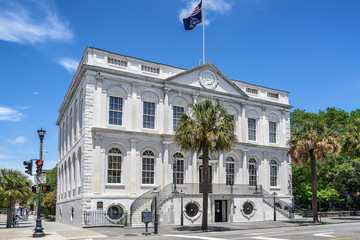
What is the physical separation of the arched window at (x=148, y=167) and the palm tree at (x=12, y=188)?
10033mm

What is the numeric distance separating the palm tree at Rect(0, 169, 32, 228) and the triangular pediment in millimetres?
15130

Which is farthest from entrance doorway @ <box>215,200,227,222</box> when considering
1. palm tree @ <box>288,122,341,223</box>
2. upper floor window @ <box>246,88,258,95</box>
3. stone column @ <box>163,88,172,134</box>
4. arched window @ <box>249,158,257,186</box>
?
upper floor window @ <box>246,88,258,95</box>

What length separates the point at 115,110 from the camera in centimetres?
3108

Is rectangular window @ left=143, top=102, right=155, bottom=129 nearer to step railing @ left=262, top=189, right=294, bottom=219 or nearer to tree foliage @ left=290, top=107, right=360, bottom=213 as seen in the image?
step railing @ left=262, top=189, right=294, bottom=219

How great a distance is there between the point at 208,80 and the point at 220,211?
479 inches

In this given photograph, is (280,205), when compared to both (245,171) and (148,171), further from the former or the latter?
(148,171)

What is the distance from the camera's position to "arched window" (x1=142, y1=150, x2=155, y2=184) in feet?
104

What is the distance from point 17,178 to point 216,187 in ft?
55.2

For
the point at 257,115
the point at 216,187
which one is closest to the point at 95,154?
the point at 216,187

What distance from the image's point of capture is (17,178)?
31953mm

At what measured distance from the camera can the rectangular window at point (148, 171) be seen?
104 feet

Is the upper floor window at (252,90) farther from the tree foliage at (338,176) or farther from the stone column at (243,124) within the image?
the tree foliage at (338,176)

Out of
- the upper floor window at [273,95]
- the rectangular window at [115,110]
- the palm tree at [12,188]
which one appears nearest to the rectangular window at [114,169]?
the rectangular window at [115,110]

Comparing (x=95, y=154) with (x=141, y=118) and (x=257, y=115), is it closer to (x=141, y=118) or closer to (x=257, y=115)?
(x=141, y=118)
